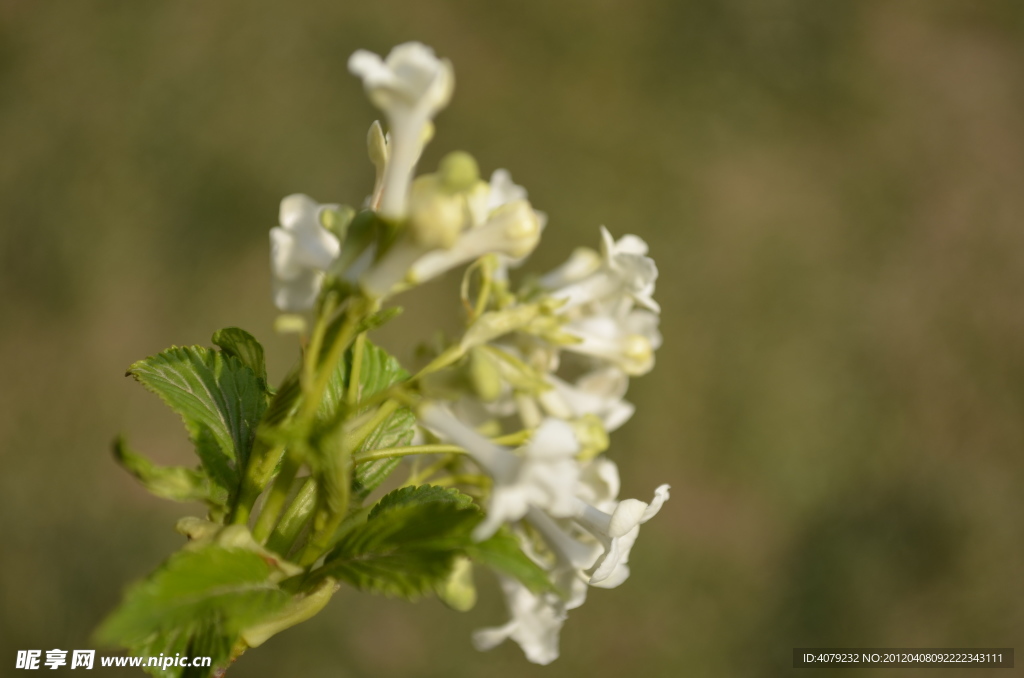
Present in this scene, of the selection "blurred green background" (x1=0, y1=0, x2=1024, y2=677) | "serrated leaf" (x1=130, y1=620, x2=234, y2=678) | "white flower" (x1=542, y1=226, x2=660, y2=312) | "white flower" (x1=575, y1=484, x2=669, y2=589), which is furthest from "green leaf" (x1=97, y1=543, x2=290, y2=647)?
"blurred green background" (x1=0, y1=0, x2=1024, y2=677)

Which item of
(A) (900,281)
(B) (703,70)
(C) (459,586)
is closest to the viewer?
(C) (459,586)

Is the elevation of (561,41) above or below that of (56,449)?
above

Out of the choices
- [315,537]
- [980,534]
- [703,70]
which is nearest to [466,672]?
[980,534]

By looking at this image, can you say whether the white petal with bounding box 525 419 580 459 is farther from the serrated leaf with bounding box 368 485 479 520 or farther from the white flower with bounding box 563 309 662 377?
the white flower with bounding box 563 309 662 377

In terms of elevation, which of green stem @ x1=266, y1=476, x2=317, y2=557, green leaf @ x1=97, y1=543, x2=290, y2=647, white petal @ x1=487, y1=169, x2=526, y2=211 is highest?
white petal @ x1=487, y1=169, x2=526, y2=211

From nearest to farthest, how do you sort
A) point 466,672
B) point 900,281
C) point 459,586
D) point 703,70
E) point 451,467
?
point 459,586, point 451,467, point 466,672, point 900,281, point 703,70

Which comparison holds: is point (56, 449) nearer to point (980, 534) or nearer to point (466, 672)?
point (466, 672)
